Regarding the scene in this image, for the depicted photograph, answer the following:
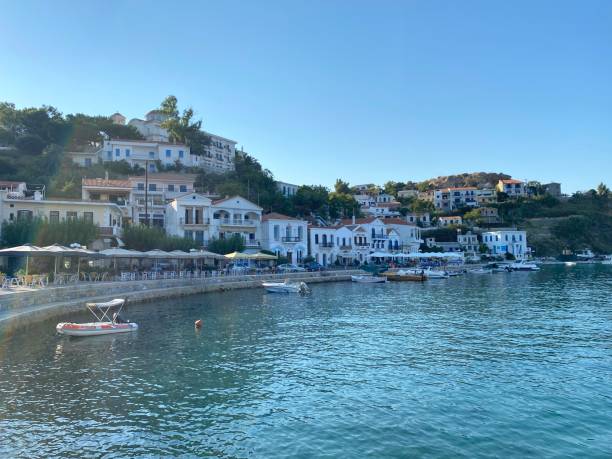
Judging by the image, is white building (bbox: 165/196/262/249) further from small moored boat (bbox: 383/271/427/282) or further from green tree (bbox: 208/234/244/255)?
small moored boat (bbox: 383/271/427/282)

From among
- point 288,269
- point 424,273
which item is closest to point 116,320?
point 288,269

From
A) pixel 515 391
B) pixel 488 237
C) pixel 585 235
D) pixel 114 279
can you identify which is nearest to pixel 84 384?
pixel 515 391

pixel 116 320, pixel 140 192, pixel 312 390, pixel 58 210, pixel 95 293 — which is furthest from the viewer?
pixel 140 192

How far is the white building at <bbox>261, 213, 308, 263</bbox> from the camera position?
198 feet

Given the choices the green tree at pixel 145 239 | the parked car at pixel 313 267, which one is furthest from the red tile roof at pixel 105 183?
the parked car at pixel 313 267

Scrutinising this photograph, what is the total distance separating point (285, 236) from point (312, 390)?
48.2m

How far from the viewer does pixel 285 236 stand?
61.9 metres

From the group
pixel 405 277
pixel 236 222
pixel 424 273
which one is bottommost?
pixel 405 277

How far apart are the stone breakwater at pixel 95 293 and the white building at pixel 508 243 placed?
68732 mm

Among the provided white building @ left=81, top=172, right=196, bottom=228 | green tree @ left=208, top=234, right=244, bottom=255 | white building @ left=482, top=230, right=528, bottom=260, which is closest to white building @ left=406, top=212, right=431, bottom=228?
white building @ left=482, top=230, right=528, bottom=260

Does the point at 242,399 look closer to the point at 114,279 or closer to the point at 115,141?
the point at 114,279

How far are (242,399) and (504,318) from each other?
20.1 m

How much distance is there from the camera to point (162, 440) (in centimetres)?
1047

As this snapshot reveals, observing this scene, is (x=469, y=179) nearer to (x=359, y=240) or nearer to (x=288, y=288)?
(x=359, y=240)
